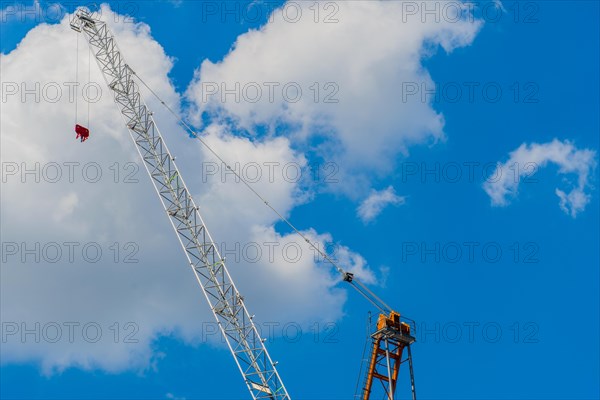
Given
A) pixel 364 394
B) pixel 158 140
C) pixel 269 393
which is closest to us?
pixel 364 394

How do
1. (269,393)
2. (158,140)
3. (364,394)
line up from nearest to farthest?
(364,394) < (269,393) < (158,140)

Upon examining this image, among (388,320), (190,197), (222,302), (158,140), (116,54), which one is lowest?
(388,320)

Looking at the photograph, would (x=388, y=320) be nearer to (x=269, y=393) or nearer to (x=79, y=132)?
(x=269, y=393)

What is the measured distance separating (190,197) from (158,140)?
31.5 ft

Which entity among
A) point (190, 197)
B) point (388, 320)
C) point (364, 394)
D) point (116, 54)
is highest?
point (116, 54)

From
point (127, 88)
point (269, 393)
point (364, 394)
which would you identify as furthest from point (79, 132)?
point (364, 394)

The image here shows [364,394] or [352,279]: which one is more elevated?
[352,279]

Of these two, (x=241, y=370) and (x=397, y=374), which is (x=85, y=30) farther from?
(x=397, y=374)

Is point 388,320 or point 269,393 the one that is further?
point 269,393

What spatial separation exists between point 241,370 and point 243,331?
4.79 m

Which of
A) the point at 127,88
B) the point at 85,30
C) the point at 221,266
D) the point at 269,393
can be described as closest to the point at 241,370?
the point at 269,393

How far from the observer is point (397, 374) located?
103m

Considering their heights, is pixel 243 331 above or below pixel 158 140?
below

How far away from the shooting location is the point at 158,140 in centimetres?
12212
